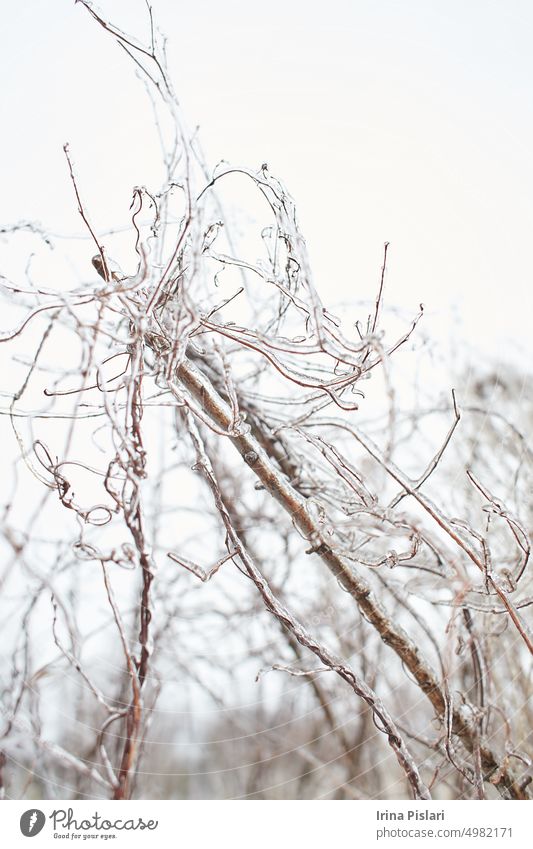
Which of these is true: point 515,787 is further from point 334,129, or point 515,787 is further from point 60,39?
point 60,39

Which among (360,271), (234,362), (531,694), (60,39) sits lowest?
(531,694)

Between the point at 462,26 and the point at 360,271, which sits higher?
the point at 462,26

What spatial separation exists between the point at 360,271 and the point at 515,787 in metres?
0.44

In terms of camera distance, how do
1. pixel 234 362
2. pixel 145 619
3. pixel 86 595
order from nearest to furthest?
1. pixel 145 619
2. pixel 234 362
3. pixel 86 595

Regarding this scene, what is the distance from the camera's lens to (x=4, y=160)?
0.57 meters

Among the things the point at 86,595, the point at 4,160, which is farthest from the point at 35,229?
the point at 86,595

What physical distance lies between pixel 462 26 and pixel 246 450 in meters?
0.44

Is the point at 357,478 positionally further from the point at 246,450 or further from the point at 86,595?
the point at 86,595

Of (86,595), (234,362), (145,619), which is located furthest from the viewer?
(86,595)

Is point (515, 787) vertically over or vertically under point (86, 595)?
under

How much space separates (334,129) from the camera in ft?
2.02
